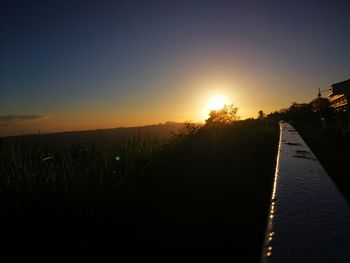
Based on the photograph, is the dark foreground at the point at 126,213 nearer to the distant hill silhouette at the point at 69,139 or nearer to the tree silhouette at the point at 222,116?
the distant hill silhouette at the point at 69,139

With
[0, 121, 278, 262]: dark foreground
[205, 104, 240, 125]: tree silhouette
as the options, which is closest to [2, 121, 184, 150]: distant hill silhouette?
[0, 121, 278, 262]: dark foreground

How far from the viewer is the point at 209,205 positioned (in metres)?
4.24

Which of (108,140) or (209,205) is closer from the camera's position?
(209,205)

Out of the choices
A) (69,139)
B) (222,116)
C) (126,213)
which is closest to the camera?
(126,213)

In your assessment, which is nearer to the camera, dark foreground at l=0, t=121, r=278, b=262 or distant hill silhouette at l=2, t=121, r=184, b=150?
dark foreground at l=0, t=121, r=278, b=262

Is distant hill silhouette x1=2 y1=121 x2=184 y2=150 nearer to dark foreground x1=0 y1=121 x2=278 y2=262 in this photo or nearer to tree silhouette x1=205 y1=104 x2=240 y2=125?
dark foreground x1=0 y1=121 x2=278 y2=262

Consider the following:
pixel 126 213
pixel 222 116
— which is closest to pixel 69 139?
pixel 126 213

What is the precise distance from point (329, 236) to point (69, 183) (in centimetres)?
286

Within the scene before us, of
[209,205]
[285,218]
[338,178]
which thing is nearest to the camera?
[285,218]

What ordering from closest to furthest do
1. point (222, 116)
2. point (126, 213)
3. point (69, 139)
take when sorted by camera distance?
point (126, 213)
point (69, 139)
point (222, 116)

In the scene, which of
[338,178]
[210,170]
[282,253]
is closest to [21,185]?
[282,253]

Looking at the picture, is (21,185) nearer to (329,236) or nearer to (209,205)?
(209,205)

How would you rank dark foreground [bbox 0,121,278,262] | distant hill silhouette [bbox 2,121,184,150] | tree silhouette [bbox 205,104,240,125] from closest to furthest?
dark foreground [bbox 0,121,278,262]
distant hill silhouette [bbox 2,121,184,150]
tree silhouette [bbox 205,104,240,125]

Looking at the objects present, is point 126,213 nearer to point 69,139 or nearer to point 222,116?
point 69,139
